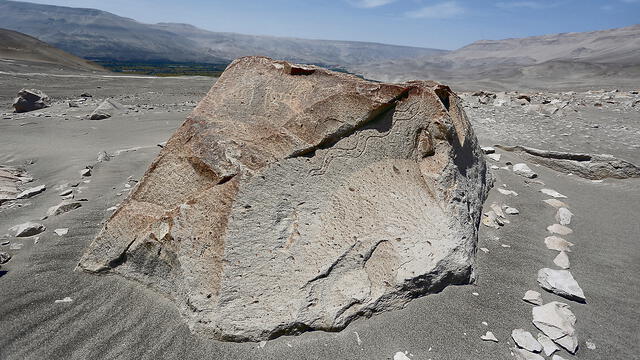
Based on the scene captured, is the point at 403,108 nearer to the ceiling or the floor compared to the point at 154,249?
nearer to the ceiling

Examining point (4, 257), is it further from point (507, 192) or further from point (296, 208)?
point (507, 192)

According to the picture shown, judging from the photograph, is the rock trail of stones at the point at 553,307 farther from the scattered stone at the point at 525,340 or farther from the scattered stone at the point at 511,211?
the scattered stone at the point at 511,211

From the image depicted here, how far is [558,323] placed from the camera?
2.39 meters

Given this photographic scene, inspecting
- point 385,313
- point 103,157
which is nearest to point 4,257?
point 103,157

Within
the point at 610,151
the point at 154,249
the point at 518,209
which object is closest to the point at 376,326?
the point at 154,249

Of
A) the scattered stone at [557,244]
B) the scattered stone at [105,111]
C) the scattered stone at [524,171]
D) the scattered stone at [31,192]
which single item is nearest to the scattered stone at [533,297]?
the scattered stone at [557,244]

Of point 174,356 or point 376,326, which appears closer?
point 174,356

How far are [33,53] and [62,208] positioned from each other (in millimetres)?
35379

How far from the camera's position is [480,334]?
2373mm

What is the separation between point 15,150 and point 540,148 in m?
9.15

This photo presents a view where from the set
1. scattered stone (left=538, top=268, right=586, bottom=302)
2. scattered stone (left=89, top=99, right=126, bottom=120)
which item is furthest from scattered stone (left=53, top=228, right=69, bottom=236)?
scattered stone (left=89, top=99, right=126, bottom=120)

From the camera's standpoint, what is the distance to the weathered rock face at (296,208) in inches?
96.9

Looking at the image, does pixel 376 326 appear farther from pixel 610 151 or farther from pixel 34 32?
pixel 34 32

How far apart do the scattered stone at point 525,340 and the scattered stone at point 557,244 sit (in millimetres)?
1301
